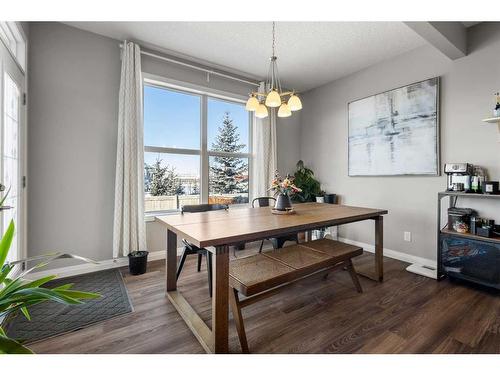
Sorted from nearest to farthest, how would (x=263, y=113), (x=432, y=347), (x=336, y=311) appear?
1. (x=432, y=347)
2. (x=336, y=311)
3. (x=263, y=113)

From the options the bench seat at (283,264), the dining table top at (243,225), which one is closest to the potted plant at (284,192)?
the dining table top at (243,225)

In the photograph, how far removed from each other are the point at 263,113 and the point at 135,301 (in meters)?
2.05

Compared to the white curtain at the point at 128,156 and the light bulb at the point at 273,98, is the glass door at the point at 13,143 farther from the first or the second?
the light bulb at the point at 273,98

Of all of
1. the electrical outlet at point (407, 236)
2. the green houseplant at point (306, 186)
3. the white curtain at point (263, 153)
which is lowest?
the electrical outlet at point (407, 236)

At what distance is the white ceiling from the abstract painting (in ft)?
1.84

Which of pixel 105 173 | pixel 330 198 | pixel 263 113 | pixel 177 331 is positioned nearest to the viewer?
pixel 177 331

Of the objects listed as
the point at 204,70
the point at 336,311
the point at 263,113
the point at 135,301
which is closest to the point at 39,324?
the point at 135,301

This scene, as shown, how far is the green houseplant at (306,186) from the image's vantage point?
407 cm

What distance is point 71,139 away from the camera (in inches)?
102

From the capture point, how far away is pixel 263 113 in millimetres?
2234

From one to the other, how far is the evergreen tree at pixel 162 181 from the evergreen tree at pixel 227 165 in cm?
56

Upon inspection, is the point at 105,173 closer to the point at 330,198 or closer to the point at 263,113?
the point at 263,113

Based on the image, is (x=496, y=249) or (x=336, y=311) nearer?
(x=336, y=311)

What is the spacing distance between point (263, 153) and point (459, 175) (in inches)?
97.6
